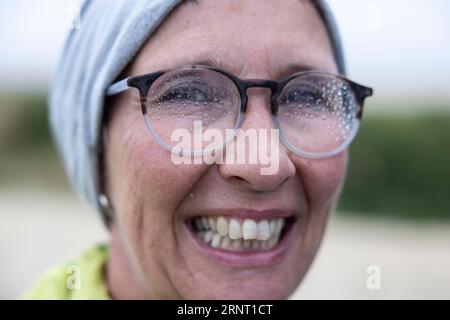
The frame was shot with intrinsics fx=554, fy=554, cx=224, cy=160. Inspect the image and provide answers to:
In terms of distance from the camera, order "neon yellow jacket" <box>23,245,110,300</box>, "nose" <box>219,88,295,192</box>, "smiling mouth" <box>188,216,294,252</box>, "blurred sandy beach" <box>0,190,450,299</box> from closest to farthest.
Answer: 1. "nose" <box>219,88,295,192</box>
2. "smiling mouth" <box>188,216,294,252</box>
3. "neon yellow jacket" <box>23,245,110,300</box>
4. "blurred sandy beach" <box>0,190,450,299</box>

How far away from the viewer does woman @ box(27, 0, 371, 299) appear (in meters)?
1.46

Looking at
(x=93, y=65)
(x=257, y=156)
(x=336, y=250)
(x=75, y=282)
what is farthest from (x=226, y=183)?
(x=336, y=250)

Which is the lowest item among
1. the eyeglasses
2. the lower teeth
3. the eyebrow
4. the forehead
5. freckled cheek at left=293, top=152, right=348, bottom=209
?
the lower teeth

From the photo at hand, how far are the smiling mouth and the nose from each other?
0.37 feet

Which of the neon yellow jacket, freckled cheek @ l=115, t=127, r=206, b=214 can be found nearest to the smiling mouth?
freckled cheek @ l=115, t=127, r=206, b=214

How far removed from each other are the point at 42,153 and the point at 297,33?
11.5m

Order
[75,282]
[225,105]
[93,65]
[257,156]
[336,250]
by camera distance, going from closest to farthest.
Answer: [257,156] → [225,105] → [93,65] → [75,282] → [336,250]

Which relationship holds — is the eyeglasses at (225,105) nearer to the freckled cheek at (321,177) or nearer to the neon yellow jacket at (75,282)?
the freckled cheek at (321,177)

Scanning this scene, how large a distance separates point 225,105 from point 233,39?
178 millimetres

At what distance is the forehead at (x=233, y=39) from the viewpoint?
4.79ft

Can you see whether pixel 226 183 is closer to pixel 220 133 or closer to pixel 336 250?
pixel 220 133

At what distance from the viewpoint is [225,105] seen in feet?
4.96

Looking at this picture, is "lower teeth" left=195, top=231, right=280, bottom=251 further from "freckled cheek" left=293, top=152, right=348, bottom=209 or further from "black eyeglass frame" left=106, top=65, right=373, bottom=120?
"black eyeglass frame" left=106, top=65, right=373, bottom=120

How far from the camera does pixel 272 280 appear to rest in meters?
1.54
